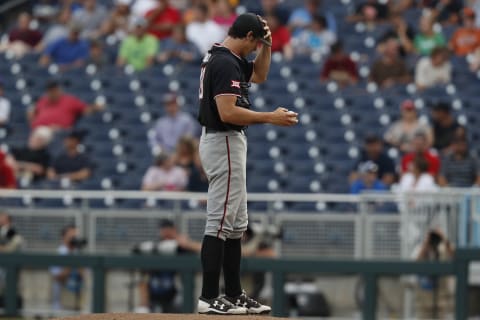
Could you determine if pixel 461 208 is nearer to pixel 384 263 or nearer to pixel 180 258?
pixel 384 263

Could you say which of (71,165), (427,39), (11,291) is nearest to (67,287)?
(11,291)

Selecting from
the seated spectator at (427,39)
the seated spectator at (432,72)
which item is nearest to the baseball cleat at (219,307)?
the seated spectator at (432,72)

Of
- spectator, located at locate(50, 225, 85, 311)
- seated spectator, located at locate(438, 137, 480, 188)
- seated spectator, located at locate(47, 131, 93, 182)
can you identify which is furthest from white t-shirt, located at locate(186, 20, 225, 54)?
spectator, located at locate(50, 225, 85, 311)

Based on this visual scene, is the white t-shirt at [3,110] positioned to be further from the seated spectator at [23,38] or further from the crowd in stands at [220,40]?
the seated spectator at [23,38]

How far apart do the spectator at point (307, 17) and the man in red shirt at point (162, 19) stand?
168 centimetres

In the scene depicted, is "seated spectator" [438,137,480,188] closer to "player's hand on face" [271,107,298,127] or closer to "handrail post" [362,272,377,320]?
"handrail post" [362,272,377,320]

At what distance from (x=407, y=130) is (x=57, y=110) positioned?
4.60 m

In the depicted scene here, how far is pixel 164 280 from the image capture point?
12836 mm

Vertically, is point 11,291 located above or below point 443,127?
below

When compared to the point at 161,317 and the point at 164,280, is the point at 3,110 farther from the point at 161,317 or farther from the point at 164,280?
the point at 161,317

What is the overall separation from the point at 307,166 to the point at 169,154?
1.63m

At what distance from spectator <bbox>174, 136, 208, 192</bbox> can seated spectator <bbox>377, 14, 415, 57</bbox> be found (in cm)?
333

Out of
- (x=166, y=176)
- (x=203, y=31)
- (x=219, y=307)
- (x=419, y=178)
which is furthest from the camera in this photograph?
(x=203, y=31)

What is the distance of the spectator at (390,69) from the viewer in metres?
15.9
